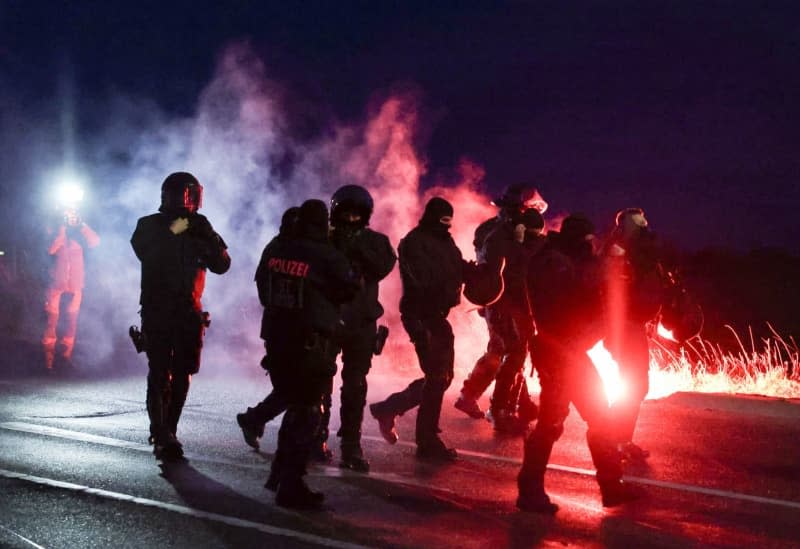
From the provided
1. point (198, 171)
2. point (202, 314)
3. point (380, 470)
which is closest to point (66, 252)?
point (198, 171)

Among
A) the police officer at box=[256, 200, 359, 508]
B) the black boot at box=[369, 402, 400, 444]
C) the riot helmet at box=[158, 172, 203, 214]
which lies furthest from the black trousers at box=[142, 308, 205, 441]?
the police officer at box=[256, 200, 359, 508]

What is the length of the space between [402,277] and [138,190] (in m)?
16.4

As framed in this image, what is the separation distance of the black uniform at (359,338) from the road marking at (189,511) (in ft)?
5.52

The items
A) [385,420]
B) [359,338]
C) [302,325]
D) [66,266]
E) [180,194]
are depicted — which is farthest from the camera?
[66,266]

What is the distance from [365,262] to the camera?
7090 mm

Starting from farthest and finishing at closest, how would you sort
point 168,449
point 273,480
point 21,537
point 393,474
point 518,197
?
1. point 518,197
2. point 168,449
3. point 393,474
4. point 273,480
5. point 21,537

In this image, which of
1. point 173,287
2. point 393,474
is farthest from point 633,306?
point 173,287

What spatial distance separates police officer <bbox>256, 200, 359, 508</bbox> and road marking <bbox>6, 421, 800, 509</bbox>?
3.38 feet

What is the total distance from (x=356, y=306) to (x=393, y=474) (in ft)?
3.94

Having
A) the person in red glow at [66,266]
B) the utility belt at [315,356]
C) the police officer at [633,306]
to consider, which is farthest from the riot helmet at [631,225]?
the person in red glow at [66,266]

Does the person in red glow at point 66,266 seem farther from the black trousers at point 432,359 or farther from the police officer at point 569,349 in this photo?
the police officer at point 569,349

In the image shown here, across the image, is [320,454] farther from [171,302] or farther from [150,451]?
[171,302]

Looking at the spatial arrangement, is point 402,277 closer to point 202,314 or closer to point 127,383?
point 202,314

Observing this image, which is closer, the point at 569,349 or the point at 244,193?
the point at 569,349
